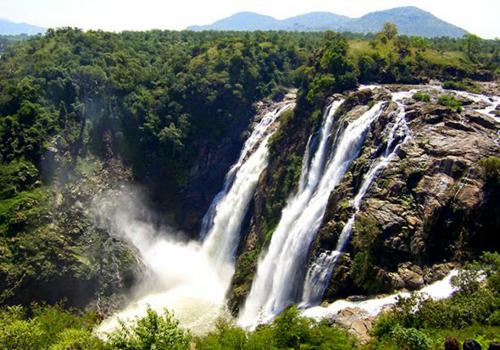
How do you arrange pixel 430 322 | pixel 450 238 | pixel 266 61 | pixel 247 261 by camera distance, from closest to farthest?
pixel 430 322, pixel 450 238, pixel 247 261, pixel 266 61

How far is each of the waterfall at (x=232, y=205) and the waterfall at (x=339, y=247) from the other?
925 inches

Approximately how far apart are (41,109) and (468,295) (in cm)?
6484

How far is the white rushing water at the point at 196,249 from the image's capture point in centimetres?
5728

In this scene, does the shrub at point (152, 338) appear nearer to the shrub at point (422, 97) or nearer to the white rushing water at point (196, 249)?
the white rushing water at point (196, 249)

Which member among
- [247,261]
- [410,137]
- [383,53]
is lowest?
[247,261]

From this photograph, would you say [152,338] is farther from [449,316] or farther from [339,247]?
[449,316]

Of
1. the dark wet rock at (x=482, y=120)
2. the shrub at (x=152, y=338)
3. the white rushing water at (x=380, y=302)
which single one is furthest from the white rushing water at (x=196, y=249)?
the dark wet rock at (x=482, y=120)

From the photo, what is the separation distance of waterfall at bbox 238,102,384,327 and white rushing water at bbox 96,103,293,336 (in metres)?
7.86

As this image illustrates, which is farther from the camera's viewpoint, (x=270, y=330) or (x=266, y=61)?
(x=266, y=61)

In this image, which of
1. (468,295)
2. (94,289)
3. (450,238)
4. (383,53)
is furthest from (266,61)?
(468,295)

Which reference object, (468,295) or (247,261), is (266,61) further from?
(468,295)

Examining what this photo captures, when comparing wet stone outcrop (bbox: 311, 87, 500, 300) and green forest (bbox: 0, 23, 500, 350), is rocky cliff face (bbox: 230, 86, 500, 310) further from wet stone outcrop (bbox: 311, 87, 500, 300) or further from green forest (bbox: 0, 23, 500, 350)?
green forest (bbox: 0, 23, 500, 350)

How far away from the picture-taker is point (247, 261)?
5588cm

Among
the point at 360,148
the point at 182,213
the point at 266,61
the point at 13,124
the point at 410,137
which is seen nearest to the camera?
the point at 410,137
